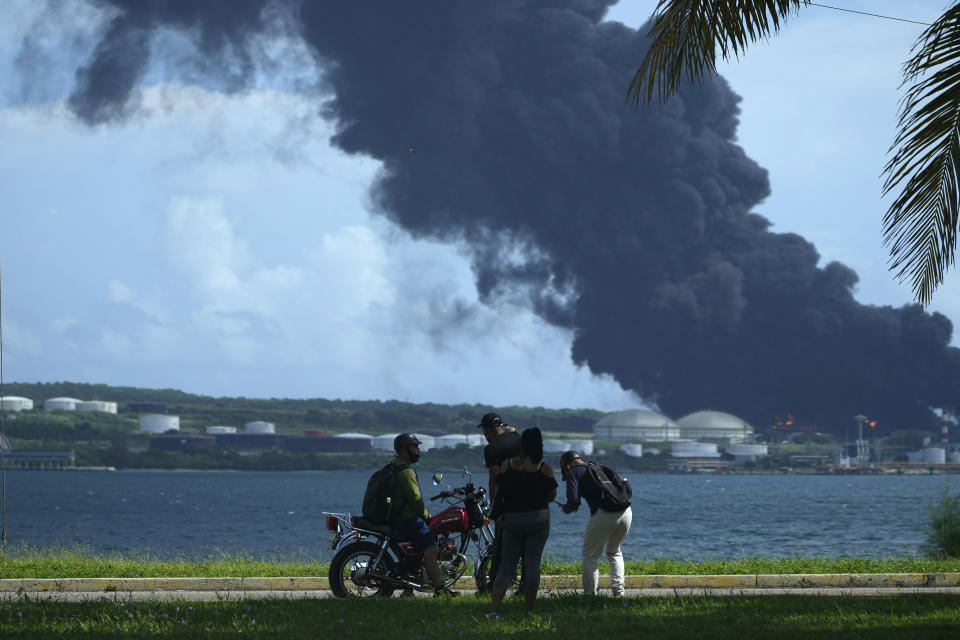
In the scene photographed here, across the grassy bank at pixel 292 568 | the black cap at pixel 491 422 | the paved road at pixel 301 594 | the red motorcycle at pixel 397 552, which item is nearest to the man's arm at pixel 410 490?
the red motorcycle at pixel 397 552

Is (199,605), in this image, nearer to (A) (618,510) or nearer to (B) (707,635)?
(A) (618,510)

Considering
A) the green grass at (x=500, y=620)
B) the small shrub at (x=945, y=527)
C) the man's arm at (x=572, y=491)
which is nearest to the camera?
the green grass at (x=500, y=620)

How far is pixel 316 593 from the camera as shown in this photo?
13039 millimetres

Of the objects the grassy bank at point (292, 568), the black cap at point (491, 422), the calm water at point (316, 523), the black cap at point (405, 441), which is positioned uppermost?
the black cap at point (491, 422)

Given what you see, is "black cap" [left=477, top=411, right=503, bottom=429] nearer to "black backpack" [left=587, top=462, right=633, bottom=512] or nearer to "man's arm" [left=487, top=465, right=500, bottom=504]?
"man's arm" [left=487, top=465, right=500, bottom=504]

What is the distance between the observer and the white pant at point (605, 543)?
1141 centimetres

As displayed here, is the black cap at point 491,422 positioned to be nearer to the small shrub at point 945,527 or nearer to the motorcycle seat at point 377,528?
the motorcycle seat at point 377,528

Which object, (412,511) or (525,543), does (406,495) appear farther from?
(525,543)

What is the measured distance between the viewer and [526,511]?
1001 cm

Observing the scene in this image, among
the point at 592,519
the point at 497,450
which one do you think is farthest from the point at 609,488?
the point at 497,450

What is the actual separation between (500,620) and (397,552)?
2205mm

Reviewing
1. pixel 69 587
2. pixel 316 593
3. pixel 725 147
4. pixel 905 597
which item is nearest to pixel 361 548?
pixel 316 593

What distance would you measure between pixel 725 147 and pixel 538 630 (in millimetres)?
191183

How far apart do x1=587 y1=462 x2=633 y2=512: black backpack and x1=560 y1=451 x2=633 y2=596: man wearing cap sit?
42 mm
